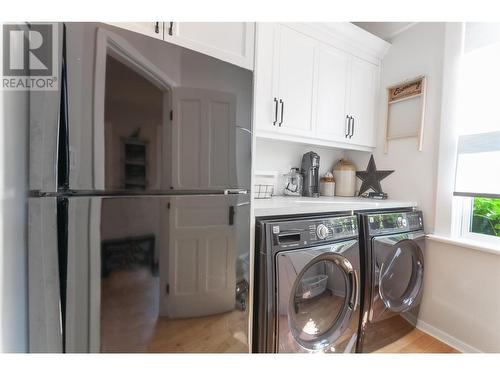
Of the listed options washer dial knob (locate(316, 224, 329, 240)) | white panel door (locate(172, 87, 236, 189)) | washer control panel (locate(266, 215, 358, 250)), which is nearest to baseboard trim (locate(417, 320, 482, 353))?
washer control panel (locate(266, 215, 358, 250))

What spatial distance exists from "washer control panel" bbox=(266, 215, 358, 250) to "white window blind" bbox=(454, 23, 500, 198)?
962 millimetres

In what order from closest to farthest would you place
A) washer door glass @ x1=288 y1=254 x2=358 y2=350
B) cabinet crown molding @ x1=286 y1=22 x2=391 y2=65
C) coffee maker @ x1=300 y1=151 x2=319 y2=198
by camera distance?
washer door glass @ x1=288 y1=254 x2=358 y2=350 → cabinet crown molding @ x1=286 y1=22 x2=391 y2=65 → coffee maker @ x1=300 y1=151 x2=319 y2=198

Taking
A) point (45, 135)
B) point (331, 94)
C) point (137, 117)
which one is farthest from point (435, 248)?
point (45, 135)

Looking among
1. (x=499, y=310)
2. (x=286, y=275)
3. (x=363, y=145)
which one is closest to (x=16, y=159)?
(x=286, y=275)

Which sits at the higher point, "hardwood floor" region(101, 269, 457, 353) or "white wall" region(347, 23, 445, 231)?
"white wall" region(347, 23, 445, 231)

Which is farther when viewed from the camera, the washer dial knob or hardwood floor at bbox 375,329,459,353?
hardwood floor at bbox 375,329,459,353

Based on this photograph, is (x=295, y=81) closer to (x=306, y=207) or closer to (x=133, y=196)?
(x=306, y=207)

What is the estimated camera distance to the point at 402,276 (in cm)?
155

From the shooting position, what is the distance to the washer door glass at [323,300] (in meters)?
1.14

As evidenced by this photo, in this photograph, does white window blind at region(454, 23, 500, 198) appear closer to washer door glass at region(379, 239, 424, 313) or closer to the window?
the window

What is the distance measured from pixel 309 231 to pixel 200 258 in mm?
584

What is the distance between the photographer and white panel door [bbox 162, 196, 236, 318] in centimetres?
85

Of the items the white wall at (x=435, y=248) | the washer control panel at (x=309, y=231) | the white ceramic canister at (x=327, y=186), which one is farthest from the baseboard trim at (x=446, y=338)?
the white ceramic canister at (x=327, y=186)
